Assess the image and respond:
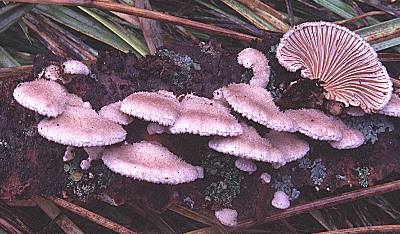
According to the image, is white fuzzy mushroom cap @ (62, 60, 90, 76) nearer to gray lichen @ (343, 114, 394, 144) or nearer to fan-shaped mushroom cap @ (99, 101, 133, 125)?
fan-shaped mushroom cap @ (99, 101, 133, 125)

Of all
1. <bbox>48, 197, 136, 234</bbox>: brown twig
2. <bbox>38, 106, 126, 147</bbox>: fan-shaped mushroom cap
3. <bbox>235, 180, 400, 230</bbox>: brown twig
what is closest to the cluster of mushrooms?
<bbox>38, 106, 126, 147</bbox>: fan-shaped mushroom cap

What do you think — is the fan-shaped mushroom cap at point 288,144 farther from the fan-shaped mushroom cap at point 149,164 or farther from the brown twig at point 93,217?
the brown twig at point 93,217

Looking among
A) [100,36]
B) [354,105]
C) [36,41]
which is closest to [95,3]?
[100,36]

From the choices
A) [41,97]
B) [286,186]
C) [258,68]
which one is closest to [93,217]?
[41,97]

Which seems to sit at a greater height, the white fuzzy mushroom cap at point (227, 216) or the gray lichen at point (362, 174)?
the gray lichen at point (362, 174)

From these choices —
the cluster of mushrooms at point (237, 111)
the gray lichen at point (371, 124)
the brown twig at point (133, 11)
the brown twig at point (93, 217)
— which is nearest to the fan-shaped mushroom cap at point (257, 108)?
the cluster of mushrooms at point (237, 111)
